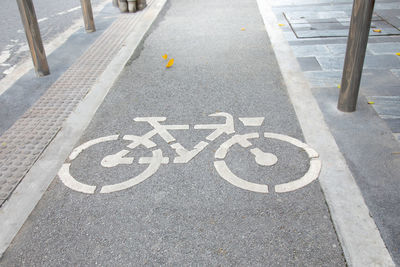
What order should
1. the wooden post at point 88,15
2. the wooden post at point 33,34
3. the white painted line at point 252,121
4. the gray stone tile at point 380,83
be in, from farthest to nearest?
the wooden post at point 88,15
the wooden post at point 33,34
the gray stone tile at point 380,83
the white painted line at point 252,121

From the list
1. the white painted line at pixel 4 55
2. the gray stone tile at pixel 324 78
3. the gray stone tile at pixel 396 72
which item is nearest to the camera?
the gray stone tile at pixel 324 78

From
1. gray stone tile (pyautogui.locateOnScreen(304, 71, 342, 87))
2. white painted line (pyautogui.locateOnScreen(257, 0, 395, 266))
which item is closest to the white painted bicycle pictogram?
white painted line (pyautogui.locateOnScreen(257, 0, 395, 266))

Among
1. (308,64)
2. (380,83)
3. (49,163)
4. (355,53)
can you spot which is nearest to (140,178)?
(49,163)

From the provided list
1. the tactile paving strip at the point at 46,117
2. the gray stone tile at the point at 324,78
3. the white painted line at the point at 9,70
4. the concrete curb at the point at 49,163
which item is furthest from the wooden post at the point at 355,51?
the white painted line at the point at 9,70

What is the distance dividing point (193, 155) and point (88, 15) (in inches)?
209

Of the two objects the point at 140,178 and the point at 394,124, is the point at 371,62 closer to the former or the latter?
the point at 394,124

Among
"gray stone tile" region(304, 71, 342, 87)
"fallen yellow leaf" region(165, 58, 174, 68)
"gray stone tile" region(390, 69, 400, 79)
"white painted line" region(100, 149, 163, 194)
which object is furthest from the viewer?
"fallen yellow leaf" region(165, 58, 174, 68)

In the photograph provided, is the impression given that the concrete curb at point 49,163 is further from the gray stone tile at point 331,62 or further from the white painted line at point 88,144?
the gray stone tile at point 331,62

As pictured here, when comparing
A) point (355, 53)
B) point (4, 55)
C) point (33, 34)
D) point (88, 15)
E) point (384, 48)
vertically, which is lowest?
point (4, 55)

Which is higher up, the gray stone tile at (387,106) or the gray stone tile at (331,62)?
the gray stone tile at (387,106)

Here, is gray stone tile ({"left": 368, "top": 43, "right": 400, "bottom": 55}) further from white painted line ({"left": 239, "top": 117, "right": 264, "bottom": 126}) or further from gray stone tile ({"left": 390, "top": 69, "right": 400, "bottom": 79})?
white painted line ({"left": 239, "top": 117, "right": 264, "bottom": 126})

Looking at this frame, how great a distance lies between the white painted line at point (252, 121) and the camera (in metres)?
3.93

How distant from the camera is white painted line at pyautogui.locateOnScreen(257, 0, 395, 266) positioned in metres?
2.37

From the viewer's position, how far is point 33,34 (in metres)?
5.31
